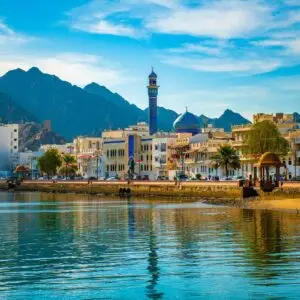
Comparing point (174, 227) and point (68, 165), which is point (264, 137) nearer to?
point (174, 227)

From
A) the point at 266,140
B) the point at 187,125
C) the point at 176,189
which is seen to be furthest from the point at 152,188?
the point at 187,125

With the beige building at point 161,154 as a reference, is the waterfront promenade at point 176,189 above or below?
below

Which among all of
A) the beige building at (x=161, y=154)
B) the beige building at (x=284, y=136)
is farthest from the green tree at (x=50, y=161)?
the beige building at (x=284, y=136)

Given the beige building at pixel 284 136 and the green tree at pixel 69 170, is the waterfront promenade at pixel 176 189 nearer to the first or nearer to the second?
the beige building at pixel 284 136

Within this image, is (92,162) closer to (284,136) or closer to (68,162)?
(68,162)

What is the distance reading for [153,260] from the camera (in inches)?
1441

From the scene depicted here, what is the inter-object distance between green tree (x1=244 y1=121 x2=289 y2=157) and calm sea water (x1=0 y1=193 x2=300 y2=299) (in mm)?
48569

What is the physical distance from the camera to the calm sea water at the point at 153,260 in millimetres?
29156

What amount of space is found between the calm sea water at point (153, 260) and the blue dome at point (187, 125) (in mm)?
115379

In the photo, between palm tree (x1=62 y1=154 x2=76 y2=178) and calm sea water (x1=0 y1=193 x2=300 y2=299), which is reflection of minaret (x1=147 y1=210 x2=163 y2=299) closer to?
calm sea water (x1=0 y1=193 x2=300 y2=299)

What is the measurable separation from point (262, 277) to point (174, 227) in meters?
24.0

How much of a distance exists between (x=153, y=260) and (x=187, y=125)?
140849 mm

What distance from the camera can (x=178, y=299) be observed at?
2764 cm

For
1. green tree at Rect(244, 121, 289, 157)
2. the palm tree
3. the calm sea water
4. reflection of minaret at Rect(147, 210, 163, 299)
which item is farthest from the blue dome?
reflection of minaret at Rect(147, 210, 163, 299)
